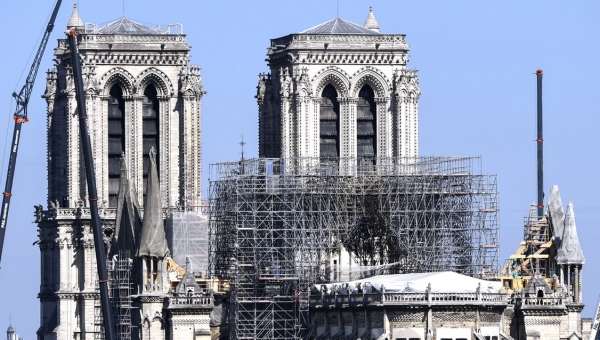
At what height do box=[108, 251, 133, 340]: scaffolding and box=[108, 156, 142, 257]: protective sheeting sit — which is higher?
box=[108, 156, 142, 257]: protective sheeting

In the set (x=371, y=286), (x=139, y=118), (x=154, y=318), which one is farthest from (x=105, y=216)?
(x=371, y=286)

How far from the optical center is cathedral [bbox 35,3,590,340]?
6457 inches

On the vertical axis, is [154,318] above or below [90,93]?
below

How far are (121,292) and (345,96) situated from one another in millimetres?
18939

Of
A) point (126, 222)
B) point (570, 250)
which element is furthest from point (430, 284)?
point (126, 222)

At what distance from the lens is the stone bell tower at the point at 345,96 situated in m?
184

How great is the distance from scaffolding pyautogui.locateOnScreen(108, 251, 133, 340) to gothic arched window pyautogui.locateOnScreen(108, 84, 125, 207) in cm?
1348

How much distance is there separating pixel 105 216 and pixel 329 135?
51.9 ft

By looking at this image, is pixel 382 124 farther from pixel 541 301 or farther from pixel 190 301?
pixel 541 301

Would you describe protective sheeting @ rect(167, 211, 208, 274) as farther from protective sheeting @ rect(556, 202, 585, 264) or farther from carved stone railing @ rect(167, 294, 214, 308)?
protective sheeting @ rect(556, 202, 585, 264)

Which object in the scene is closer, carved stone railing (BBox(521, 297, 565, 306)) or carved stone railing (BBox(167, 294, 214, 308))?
carved stone railing (BBox(521, 297, 565, 306))

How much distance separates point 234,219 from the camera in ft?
575

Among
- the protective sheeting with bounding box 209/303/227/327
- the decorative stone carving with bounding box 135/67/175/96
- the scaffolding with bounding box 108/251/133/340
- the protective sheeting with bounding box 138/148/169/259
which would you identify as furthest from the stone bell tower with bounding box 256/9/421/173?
the scaffolding with bounding box 108/251/133/340

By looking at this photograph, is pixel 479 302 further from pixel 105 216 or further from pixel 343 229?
pixel 105 216
